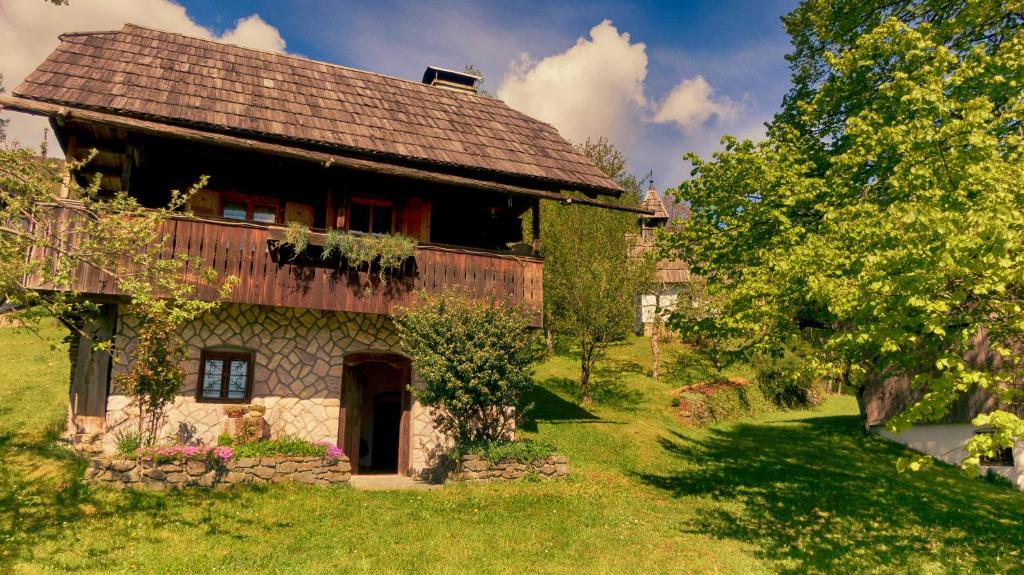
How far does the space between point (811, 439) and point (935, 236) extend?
1416 centimetres

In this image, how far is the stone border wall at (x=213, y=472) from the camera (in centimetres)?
988

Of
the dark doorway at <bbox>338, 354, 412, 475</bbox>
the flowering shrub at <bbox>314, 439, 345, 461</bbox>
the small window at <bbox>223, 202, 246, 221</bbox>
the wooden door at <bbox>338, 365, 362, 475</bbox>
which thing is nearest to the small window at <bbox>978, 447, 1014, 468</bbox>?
the dark doorway at <bbox>338, 354, 412, 475</bbox>

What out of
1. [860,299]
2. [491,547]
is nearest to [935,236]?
[860,299]

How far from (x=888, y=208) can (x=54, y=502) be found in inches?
466

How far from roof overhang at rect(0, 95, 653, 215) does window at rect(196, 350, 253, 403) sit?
395cm

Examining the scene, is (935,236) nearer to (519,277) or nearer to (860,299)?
(860,299)

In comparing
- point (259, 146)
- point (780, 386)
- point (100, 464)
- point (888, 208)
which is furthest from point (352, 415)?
point (780, 386)

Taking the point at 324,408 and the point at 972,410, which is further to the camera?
the point at 972,410

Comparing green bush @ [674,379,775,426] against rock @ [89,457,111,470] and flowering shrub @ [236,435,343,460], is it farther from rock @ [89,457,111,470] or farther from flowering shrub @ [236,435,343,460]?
rock @ [89,457,111,470]

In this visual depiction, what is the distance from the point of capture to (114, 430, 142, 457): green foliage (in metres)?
10.4

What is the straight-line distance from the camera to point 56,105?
10703 millimetres

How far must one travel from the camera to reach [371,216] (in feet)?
46.3

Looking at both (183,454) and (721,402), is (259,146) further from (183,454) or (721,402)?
(721,402)

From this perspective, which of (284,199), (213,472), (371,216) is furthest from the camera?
(371,216)
